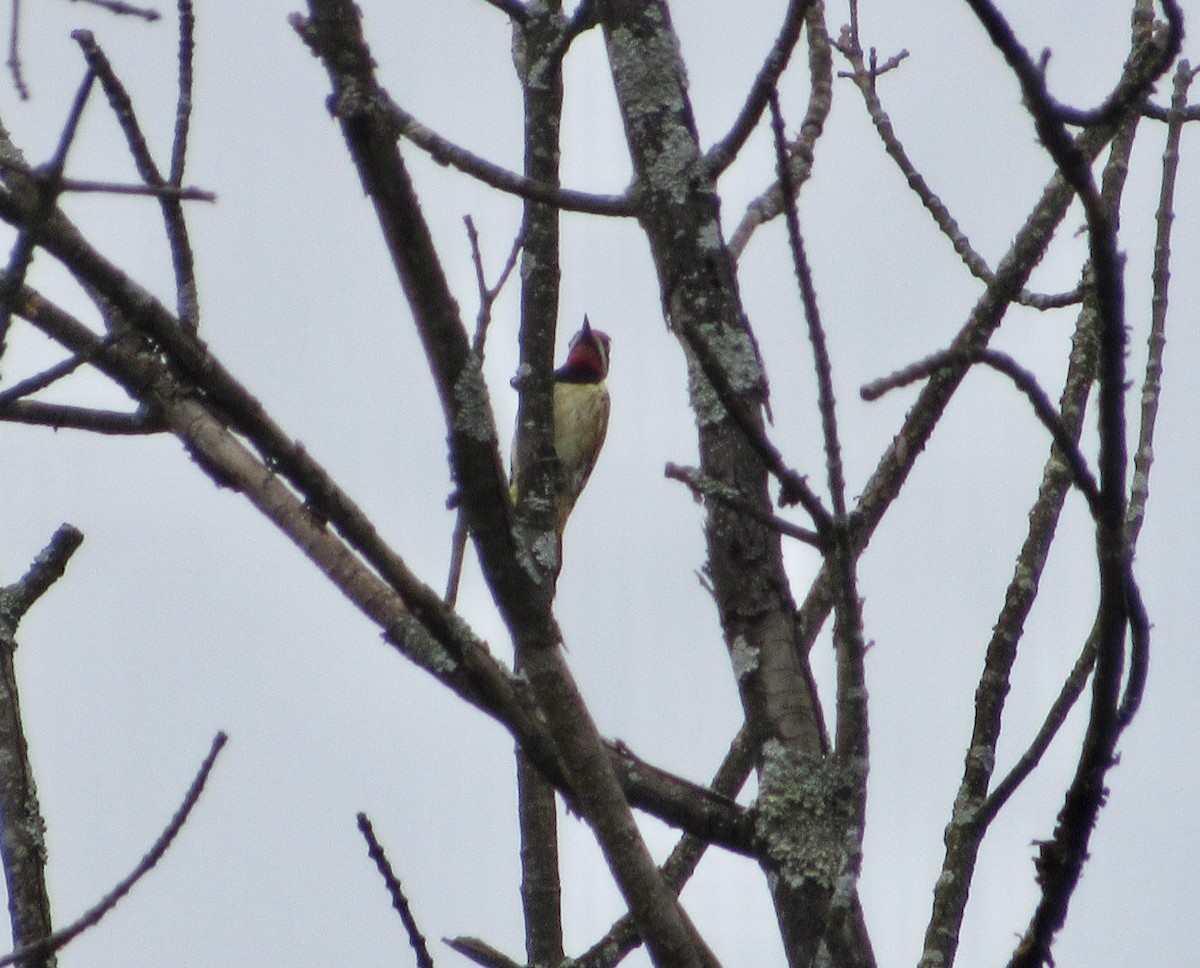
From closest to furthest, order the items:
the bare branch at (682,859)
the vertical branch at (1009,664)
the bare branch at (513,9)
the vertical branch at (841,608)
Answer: the vertical branch at (841,608) → the vertical branch at (1009,664) → the bare branch at (682,859) → the bare branch at (513,9)

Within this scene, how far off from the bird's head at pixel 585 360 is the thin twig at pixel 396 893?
609cm

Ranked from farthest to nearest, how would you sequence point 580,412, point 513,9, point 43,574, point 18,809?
point 580,412
point 513,9
point 43,574
point 18,809

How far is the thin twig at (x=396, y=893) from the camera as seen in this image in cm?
176

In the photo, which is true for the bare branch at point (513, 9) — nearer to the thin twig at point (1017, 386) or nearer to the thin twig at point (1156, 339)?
the thin twig at point (1156, 339)

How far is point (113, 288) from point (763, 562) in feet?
3.82

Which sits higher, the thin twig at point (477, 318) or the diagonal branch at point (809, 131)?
the diagonal branch at point (809, 131)

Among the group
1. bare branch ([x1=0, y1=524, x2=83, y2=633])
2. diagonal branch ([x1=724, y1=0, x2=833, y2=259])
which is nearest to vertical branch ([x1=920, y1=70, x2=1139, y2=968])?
diagonal branch ([x1=724, y1=0, x2=833, y2=259])

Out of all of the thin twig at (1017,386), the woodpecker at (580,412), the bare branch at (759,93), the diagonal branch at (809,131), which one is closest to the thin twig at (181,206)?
the bare branch at (759,93)

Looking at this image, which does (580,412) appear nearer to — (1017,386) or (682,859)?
(682,859)

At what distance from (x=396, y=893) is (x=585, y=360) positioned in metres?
6.23

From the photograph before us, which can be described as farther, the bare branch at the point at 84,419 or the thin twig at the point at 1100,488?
the bare branch at the point at 84,419

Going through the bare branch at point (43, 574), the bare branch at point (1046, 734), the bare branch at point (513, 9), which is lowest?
the bare branch at point (1046, 734)

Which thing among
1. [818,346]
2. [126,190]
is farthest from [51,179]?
[818,346]

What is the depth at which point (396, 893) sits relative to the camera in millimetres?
1790
